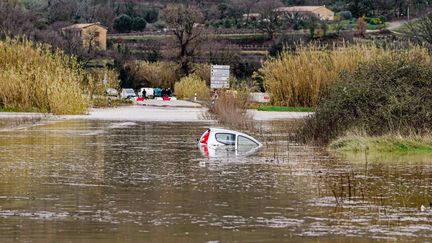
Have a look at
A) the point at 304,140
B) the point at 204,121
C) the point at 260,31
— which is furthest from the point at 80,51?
the point at 304,140

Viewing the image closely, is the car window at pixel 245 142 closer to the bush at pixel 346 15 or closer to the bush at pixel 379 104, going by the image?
the bush at pixel 379 104

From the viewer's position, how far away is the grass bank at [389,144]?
29.4 meters

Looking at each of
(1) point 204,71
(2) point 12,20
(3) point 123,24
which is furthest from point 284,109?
(3) point 123,24

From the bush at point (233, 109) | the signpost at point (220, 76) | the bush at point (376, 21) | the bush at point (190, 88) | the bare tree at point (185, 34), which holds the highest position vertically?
the bush at point (376, 21)

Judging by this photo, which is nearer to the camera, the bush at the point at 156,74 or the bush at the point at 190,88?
the bush at the point at 190,88

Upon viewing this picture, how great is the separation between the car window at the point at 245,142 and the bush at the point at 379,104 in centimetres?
246

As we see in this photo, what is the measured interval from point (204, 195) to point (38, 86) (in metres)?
33.5

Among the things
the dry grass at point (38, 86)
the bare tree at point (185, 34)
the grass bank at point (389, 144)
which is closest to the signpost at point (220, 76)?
the dry grass at point (38, 86)

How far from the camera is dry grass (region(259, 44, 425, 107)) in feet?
181

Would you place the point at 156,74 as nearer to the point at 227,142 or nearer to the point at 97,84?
the point at 97,84

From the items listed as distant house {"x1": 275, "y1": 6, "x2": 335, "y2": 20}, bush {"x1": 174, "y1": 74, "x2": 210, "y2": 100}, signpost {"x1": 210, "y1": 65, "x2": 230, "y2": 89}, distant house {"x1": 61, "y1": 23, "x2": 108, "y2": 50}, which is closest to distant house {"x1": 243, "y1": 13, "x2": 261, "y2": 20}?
distant house {"x1": 275, "y1": 6, "x2": 335, "y2": 20}

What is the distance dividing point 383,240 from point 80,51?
3683 inches

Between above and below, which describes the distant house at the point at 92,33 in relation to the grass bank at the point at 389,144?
above

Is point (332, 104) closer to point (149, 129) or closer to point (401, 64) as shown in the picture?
point (401, 64)
